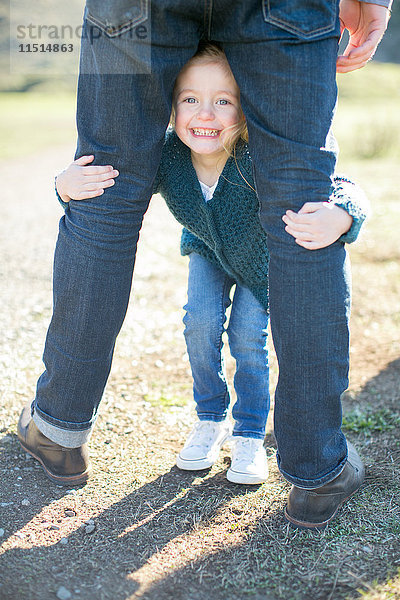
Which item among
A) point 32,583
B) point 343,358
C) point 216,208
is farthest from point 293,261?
point 32,583

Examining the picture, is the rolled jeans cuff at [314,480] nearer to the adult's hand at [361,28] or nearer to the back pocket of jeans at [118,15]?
the adult's hand at [361,28]

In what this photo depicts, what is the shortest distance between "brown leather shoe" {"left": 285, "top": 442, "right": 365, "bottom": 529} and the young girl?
0.26 meters

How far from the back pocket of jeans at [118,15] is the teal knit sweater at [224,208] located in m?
0.50

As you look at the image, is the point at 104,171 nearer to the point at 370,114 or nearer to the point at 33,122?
the point at 33,122

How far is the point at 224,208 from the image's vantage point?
6.87 ft

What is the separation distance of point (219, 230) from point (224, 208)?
8 cm

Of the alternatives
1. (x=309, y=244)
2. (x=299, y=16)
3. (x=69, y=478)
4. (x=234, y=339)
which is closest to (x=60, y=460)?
(x=69, y=478)

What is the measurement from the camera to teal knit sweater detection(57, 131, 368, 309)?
2070 mm

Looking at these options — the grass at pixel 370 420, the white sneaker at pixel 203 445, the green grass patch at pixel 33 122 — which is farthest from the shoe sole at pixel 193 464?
the green grass patch at pixel 33 122

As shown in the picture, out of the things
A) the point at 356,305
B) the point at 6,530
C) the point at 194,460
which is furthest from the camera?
the point at 356,305

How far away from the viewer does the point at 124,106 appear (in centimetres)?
174

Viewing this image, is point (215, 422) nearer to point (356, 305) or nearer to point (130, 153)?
point (130, 153)

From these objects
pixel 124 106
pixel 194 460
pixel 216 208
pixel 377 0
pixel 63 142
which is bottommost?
pixel 63 142

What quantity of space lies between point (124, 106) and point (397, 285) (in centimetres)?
306
